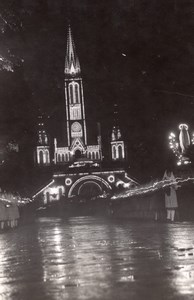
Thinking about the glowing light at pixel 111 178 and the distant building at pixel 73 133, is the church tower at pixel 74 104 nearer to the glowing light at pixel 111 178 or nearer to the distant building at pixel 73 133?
the distant building at pixel 73 133

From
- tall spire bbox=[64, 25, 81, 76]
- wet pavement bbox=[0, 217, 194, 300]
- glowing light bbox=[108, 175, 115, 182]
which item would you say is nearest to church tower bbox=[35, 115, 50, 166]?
tall spire bbox=[64, 25, 81, 76]

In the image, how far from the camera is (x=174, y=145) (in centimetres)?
5300

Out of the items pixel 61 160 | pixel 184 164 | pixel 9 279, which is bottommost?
pixel 9 279

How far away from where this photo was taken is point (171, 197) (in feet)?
106

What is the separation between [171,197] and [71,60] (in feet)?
469

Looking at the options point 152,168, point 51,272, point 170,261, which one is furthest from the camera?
point 152,168

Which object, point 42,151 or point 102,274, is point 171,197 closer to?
point 102,274

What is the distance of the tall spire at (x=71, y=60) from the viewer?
17012 cm

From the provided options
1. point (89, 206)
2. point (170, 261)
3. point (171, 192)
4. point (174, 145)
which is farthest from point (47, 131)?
point (170, 261)

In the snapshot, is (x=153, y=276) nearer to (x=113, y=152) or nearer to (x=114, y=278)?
(x=114, y=278)

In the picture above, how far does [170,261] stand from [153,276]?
196 centimetres

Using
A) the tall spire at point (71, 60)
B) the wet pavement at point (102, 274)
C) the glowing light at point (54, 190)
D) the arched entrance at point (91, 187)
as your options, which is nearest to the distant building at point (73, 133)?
the tall spire at point (71, 60)

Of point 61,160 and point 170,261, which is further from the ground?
point 61,160

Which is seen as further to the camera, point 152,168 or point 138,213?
point 152,168
